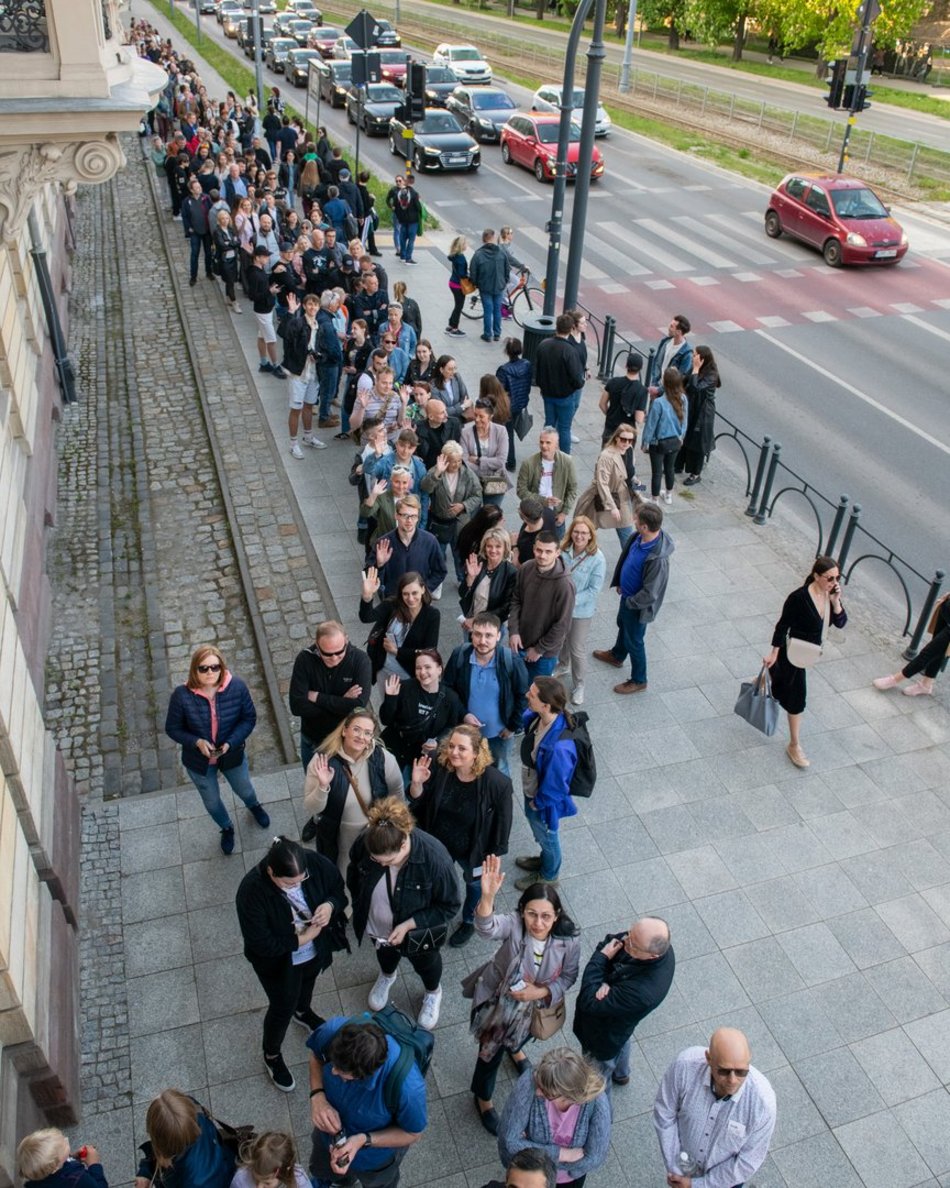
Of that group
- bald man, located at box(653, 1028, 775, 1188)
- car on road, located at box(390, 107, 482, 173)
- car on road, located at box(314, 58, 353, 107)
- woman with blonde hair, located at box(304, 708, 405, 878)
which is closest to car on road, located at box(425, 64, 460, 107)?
car on road, located at box(314, 58, 353, 107)

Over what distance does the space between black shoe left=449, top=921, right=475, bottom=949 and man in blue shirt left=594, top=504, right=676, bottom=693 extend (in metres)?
3.02

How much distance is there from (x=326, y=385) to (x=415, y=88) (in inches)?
351

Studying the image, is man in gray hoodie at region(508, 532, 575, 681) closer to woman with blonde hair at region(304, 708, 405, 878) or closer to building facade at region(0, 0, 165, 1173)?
woman with blonde hair at region(304, 708, 405, 878)

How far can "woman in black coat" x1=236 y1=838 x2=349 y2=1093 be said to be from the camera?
5.09 m

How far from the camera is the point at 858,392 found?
52.9ft

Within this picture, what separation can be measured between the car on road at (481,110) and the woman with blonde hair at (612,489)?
25257mm

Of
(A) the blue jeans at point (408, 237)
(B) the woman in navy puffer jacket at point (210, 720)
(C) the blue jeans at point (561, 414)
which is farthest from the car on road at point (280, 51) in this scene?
(B) the woman in navy puffer jacket at point (210, 720)

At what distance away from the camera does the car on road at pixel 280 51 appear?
41469mm

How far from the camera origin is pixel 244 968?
6430 mm

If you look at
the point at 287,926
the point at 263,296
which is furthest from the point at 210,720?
the point at 263,296

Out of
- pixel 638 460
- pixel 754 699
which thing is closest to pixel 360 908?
pixel 754 699

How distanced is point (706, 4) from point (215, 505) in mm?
50370

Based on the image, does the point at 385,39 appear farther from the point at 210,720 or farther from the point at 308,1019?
the point at 308,1019

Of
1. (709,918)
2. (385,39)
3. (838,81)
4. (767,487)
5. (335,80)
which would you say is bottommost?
(709,918)
